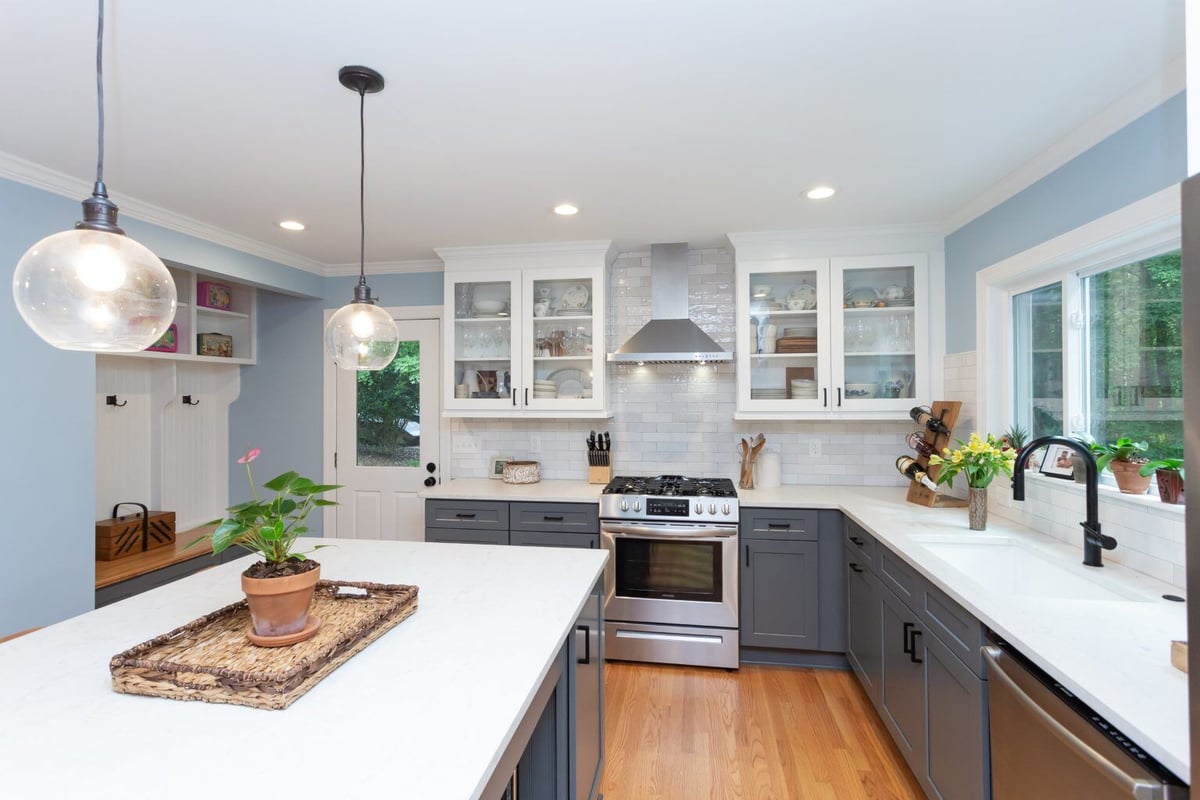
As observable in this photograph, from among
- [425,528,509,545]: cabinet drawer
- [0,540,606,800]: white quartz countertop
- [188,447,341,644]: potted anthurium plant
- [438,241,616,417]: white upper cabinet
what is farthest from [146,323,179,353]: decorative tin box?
[188,447,341,644]: potted anthurium plant

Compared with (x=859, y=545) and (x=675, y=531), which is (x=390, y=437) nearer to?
(x=675, y=531)

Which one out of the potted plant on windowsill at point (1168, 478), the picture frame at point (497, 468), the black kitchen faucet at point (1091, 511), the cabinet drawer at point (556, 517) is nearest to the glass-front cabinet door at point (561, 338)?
the picture frame at point (497, 468)

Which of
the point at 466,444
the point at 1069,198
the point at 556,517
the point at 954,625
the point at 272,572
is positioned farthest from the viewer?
the point at 466,444

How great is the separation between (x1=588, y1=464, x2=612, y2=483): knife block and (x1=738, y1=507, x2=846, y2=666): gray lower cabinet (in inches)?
36.5

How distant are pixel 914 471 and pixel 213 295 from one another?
4601mm

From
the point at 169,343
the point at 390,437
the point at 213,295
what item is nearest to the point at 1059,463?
the point at 390,437

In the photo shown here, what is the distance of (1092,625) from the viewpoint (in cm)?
138

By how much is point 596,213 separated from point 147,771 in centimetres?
270

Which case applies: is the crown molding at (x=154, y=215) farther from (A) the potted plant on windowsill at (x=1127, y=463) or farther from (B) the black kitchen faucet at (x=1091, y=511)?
(A) the potted plant on windowsill at (x=1127, y=463)

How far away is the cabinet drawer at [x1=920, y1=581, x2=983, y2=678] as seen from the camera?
59.7 inches

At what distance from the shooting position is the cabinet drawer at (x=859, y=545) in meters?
2.46

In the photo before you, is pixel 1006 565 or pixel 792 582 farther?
pixel 792 582

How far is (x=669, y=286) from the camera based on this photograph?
356cm

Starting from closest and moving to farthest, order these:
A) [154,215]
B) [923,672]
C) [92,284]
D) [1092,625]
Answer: [92,284], [1092,625], [923,672], [154,215]
